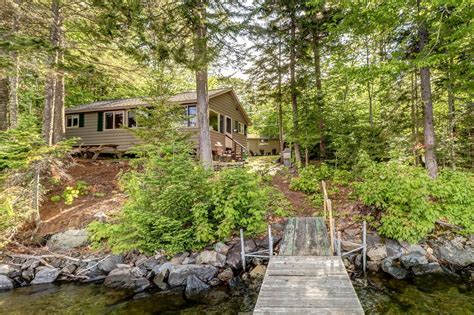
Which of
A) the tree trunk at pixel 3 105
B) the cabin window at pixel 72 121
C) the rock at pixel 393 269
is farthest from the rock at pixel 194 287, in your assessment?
the cabin window at pixel 72 121

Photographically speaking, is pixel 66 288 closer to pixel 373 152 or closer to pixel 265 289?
pixel 265 289

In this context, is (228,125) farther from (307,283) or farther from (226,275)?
(307,283)

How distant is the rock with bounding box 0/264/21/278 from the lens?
7812 millimetres

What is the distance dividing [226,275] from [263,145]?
27399mm

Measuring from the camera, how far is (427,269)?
23.9ft

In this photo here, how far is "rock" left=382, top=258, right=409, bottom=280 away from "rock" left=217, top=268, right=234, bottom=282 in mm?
4046

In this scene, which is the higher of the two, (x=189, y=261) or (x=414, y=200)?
(x=414, y=200)

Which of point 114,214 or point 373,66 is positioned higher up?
point 373,66

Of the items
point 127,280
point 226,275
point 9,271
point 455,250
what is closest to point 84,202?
point 9,271

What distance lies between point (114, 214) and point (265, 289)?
6.97 meters

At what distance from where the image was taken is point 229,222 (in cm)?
767

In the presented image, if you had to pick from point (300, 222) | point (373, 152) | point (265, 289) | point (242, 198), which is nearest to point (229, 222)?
point (242, 198)

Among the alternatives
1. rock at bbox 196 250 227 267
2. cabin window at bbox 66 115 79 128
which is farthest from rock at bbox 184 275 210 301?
cabin window at bbox 66 115 79 128

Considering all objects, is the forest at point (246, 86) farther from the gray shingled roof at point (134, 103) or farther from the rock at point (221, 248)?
the gray shingled roof at point (134, 103)
